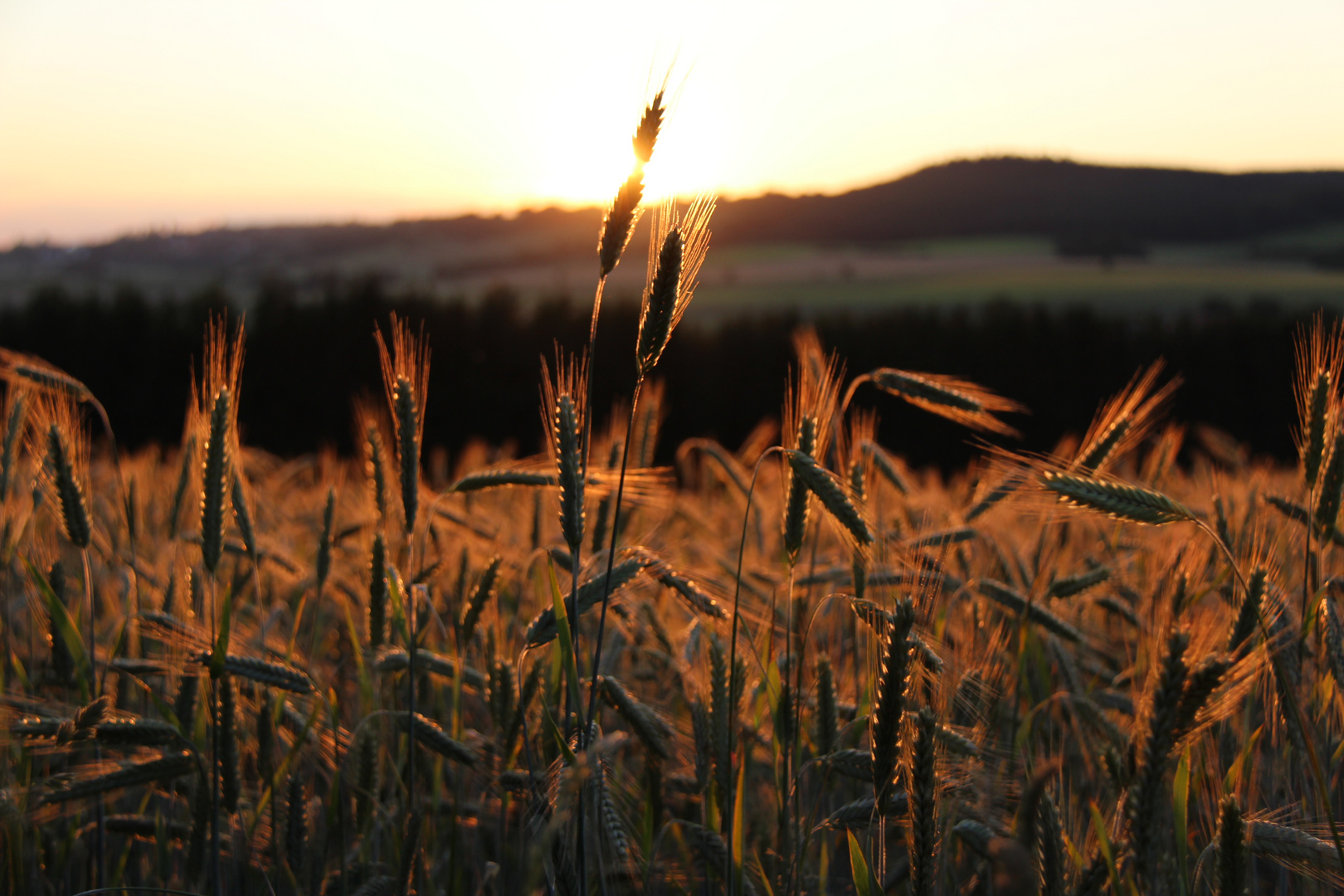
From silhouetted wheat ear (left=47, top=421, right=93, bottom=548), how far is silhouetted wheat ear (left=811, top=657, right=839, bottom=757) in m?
1.80

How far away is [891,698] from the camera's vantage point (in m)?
1.27

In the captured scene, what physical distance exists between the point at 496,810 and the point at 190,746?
86 centimetres

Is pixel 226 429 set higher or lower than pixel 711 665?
higher

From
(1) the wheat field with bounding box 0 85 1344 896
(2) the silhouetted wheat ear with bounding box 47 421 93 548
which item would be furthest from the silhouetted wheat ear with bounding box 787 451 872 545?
(2) the silhouetted wheat ear with bounding box 47 421 93 548

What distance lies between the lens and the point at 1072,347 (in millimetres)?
20266

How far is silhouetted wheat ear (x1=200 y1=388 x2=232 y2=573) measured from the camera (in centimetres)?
169

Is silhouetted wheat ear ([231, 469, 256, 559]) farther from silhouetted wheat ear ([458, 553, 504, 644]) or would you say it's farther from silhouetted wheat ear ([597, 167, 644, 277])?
silhouetted wheat ear ([597, 167, 644, 277])

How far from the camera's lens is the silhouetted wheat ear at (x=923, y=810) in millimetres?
1235

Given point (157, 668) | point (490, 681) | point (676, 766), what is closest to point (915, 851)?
point (490, 681)

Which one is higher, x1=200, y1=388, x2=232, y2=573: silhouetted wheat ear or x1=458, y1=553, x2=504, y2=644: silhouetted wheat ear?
x1=200, y1=388, x2=232, y2=573: silhouetted wheat ear

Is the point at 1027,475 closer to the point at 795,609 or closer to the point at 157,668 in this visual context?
the point at 795,609

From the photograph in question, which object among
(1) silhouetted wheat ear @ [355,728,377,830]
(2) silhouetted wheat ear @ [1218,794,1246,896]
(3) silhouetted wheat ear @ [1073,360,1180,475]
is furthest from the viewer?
(3) silhouetted wheat ear @ [1073,360,1180,475]

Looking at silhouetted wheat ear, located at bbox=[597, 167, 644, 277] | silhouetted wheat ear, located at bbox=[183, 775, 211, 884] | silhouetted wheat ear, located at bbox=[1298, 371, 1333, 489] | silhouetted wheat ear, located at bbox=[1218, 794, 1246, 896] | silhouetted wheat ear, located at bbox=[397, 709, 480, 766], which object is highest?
silhouetted wheat ear, located at bbox=[597, 167, 644, 277]

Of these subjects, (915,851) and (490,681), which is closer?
(915,851)
